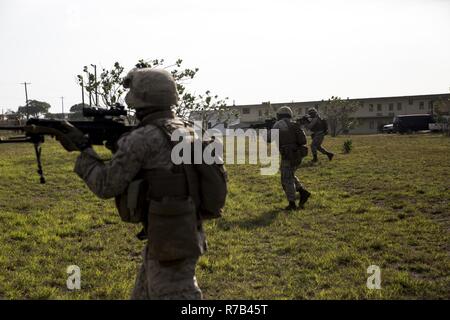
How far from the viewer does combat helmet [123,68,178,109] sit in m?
2.96

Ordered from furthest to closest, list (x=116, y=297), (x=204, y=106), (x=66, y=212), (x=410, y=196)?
(x=204, y=106)
(x=410, y=196)
(x=66, y=212)
(x=116, y=297)

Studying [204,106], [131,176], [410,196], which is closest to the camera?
[131,176]

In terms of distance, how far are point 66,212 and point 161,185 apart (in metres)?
6.49

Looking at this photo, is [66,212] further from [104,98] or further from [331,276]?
[104,98]

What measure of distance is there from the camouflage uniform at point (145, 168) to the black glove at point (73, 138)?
0.08m

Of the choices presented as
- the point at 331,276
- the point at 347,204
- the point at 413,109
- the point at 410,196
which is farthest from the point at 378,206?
the point at 413,109

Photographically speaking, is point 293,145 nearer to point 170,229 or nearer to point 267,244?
point 267,244

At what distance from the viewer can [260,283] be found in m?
4.86

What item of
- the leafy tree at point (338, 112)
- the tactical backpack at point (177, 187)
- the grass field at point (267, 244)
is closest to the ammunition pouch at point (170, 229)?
the tactical backpack at point (177, 187)

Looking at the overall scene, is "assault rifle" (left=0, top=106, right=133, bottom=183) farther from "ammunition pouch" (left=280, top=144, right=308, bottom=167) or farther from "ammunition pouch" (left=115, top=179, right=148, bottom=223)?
"ammunition pouch" (left=280, top=144, right=308, bottom=167)

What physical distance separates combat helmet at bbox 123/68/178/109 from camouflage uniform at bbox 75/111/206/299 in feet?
0.61

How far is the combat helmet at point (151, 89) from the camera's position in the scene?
117 inches

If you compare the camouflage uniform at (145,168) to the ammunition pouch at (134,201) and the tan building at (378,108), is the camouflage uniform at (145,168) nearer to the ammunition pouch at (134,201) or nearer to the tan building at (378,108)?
the ammunition pouch at (134,201)

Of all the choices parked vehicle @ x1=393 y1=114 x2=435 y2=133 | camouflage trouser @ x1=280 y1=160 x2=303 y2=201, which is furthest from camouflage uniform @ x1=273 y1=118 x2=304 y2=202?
parked vehicle @ x1=393 y1=114 x2=435 y2=133
